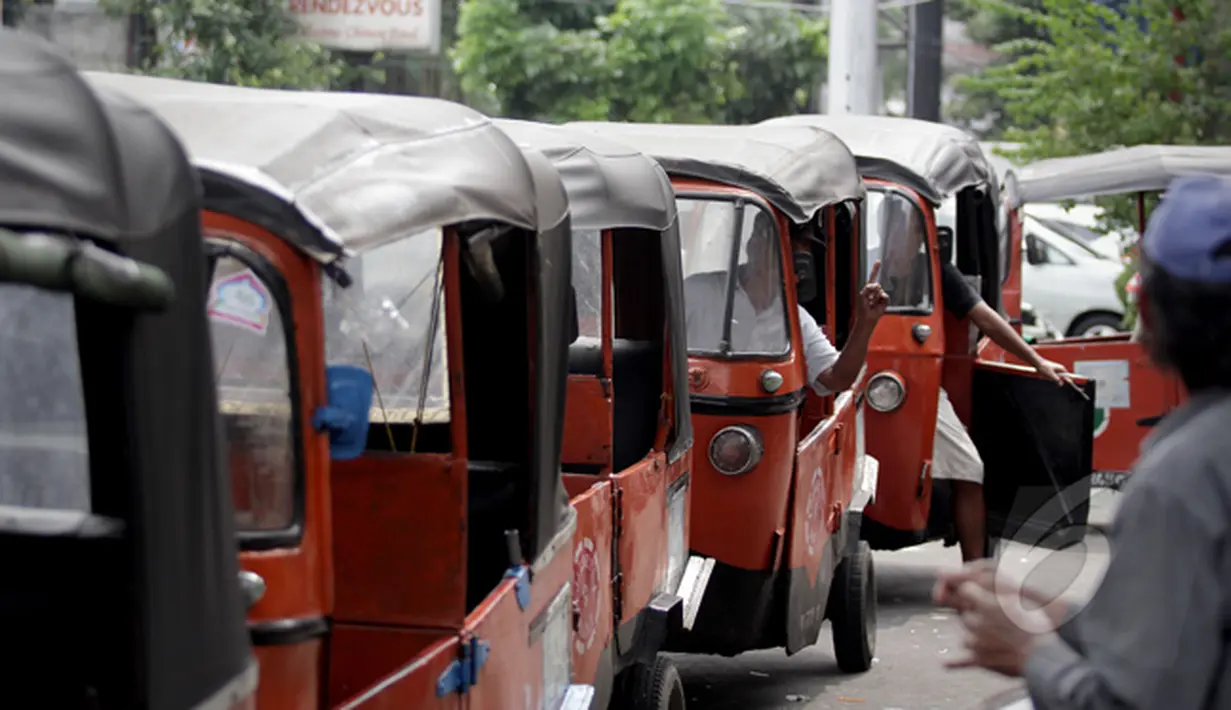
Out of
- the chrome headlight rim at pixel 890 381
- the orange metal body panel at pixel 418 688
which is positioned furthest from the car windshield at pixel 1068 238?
the orange metal body panel at pixel 418 688

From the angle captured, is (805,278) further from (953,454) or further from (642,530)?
(953,454)

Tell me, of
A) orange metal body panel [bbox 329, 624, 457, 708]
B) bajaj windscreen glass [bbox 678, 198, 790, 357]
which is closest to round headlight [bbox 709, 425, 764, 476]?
bajaj windscreen glass [bbox 678, 198, 790, 357]

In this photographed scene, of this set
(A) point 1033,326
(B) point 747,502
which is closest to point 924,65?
(A) point 1033,326

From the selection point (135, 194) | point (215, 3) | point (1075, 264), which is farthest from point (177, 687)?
point (1075, 264)

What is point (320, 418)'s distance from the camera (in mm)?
3230

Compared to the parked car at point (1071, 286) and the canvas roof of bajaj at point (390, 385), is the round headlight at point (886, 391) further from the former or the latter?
the parked car at point (1071, 286)

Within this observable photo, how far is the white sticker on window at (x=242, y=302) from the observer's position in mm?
3170

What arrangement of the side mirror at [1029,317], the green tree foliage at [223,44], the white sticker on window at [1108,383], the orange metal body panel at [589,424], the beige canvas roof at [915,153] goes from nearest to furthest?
the orange metal body panel at [589,424], the beige canvas roof at [915,153], the white sticker on window at [1108,383], the green tree foliage at [223,44], the side mirror at [1029,317]

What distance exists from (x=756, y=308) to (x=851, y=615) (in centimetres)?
172

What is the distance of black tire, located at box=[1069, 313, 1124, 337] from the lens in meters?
20.7

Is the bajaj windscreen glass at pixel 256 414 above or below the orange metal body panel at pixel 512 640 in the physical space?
above

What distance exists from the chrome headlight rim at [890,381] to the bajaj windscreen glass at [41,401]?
6402mm

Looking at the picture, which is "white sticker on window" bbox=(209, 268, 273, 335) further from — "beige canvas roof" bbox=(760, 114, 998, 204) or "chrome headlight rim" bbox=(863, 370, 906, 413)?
"chrome headlight rim" bbox=(863, 370, 906, 413)

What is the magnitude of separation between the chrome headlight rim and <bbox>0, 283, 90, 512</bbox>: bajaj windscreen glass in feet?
21.0
